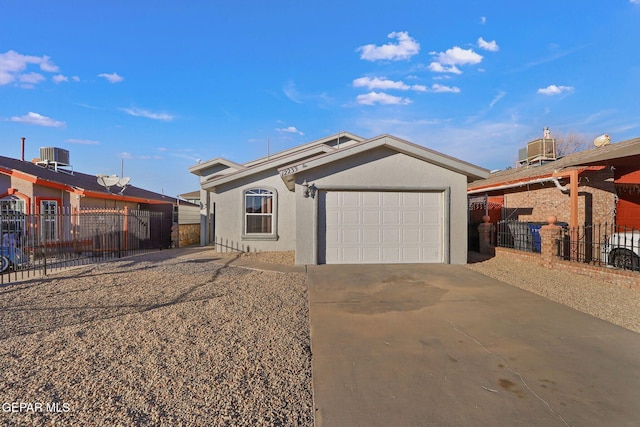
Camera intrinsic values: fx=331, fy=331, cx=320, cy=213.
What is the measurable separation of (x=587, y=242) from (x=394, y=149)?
618 centimetres

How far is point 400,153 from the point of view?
10477 millimetres

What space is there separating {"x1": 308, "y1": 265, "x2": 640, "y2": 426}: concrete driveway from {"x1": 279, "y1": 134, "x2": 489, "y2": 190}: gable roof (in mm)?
4537

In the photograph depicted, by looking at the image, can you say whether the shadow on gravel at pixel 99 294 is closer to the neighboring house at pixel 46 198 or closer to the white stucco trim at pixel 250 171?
the white stucco trim at pixel 250 171

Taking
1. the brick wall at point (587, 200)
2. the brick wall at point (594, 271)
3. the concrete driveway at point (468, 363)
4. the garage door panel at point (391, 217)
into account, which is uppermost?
the brick wall at point (587, 200)

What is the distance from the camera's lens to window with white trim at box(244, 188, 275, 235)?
13672mm

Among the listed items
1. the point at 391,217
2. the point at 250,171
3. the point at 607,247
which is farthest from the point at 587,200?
the point at 250,171

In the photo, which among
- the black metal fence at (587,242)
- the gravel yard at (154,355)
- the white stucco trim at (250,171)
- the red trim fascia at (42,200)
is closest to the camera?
the gravel yard at (154,355)

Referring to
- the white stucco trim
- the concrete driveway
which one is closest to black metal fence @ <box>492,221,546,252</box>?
the concrete driveway

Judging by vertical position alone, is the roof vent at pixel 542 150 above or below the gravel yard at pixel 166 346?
above

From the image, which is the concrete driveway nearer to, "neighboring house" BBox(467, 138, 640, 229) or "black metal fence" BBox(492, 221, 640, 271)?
"black metal fence" BBox(492, 221, 640, 271)

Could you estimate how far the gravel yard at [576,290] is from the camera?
18.5ft

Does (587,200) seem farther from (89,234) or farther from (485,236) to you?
(89,234)

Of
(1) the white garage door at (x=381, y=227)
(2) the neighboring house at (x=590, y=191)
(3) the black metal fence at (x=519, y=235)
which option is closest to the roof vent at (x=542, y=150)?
(2) the neighboring house at (x=590, y=191)

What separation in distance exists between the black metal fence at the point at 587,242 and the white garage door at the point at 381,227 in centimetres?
330
